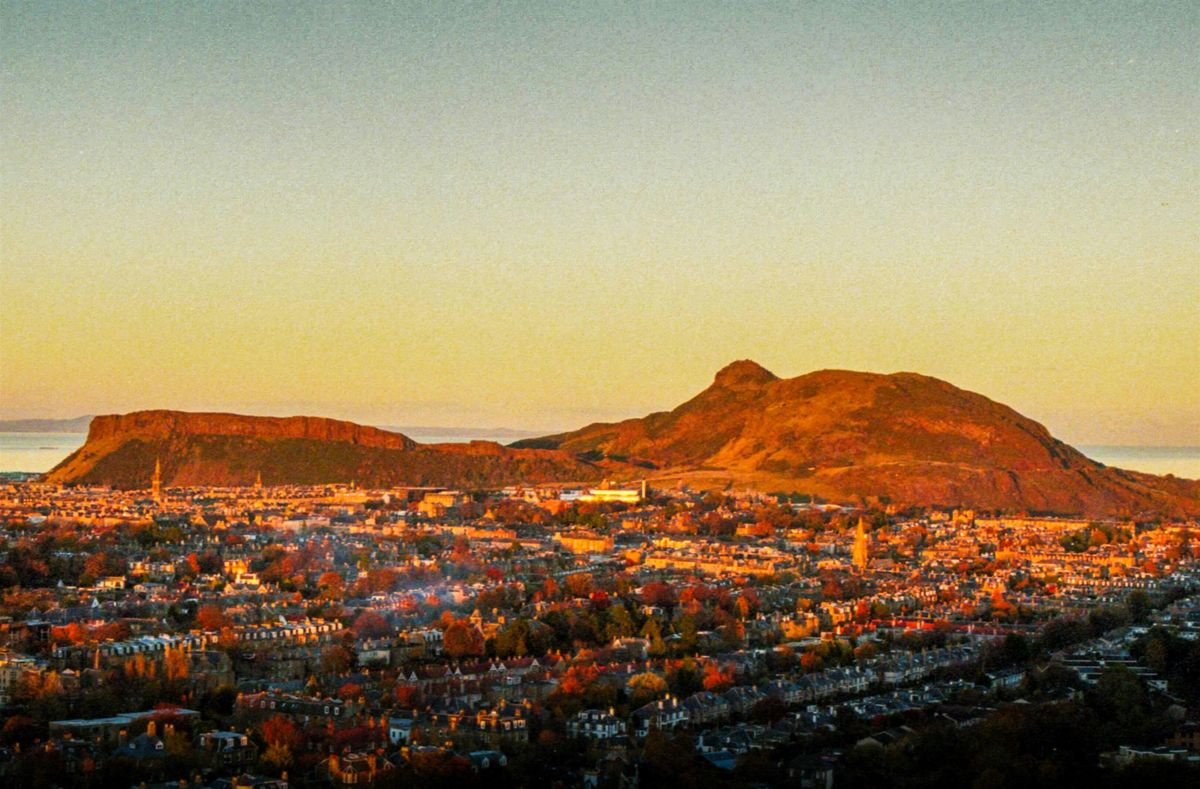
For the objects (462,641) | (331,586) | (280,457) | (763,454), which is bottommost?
(462,641)

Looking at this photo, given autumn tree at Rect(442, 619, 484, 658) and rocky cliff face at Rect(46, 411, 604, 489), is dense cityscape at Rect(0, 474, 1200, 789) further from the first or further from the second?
rocky cliff face at Rect(46, 411, 604, 489)

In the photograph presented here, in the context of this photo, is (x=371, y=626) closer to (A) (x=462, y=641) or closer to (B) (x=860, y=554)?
(A) (x=462, y=641)

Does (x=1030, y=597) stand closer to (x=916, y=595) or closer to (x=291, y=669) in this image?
(x=916, y=595)

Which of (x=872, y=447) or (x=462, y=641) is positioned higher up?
(x=872, y=447)

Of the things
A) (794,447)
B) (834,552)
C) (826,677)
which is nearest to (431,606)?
(826,677)

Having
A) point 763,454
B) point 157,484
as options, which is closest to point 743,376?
point 763,454

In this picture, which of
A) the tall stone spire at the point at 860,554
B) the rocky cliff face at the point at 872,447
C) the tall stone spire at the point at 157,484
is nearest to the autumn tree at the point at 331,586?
the tall stone spire at the point at 860,554
